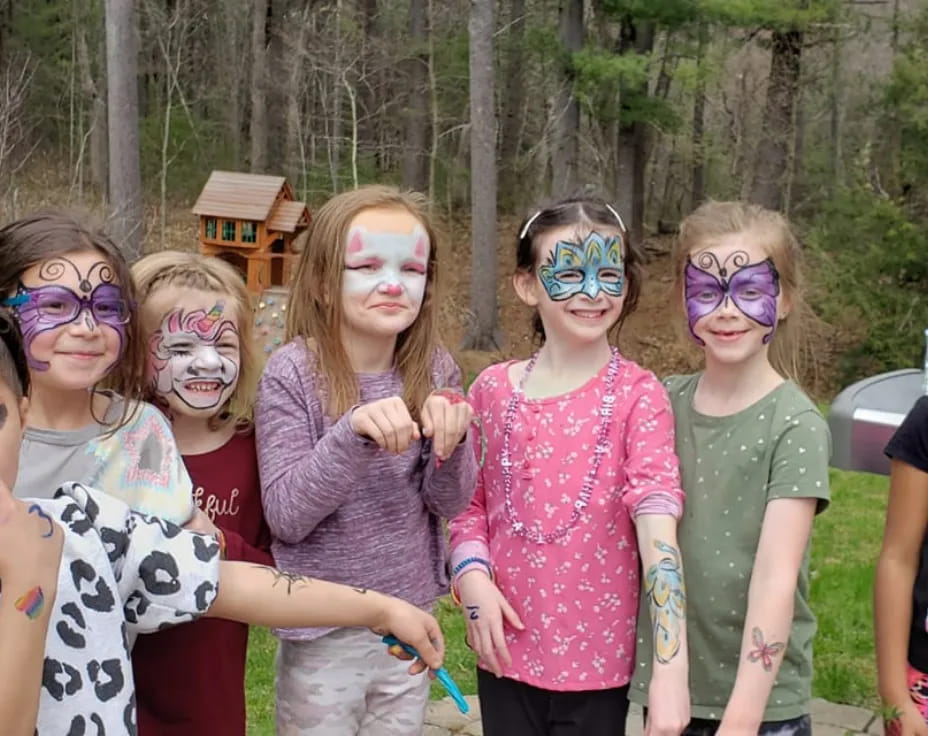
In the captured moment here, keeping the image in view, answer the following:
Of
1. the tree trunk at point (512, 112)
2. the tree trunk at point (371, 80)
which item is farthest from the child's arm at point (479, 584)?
the tree trunk at point (512, 112)

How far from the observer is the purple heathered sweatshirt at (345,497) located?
7.19 feet

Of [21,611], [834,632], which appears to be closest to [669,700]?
[21,611]

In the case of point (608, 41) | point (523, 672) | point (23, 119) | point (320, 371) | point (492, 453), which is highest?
point (608, 41)

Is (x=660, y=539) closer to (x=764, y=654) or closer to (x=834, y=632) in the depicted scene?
(x=764, y=654)

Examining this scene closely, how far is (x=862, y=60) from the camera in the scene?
23984mm

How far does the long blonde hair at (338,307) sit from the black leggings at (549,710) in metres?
0.66

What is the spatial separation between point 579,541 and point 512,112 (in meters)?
21.8

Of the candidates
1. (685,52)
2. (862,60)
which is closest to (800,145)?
(862,60)

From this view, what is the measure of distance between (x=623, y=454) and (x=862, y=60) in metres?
24.5

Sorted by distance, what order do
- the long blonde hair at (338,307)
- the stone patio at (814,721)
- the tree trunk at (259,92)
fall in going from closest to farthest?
the long blonde hair at (338,307) < the stone patio at (814,721) < the tree trunk at (259,92)

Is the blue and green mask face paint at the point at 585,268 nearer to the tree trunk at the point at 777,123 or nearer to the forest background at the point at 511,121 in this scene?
the forest background at the point at 511,121

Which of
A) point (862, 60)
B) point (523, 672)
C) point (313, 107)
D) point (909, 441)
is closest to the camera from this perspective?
point (909, 441)

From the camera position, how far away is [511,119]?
23.2m

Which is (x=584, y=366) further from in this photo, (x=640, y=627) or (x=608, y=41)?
(x=608, y=41)
